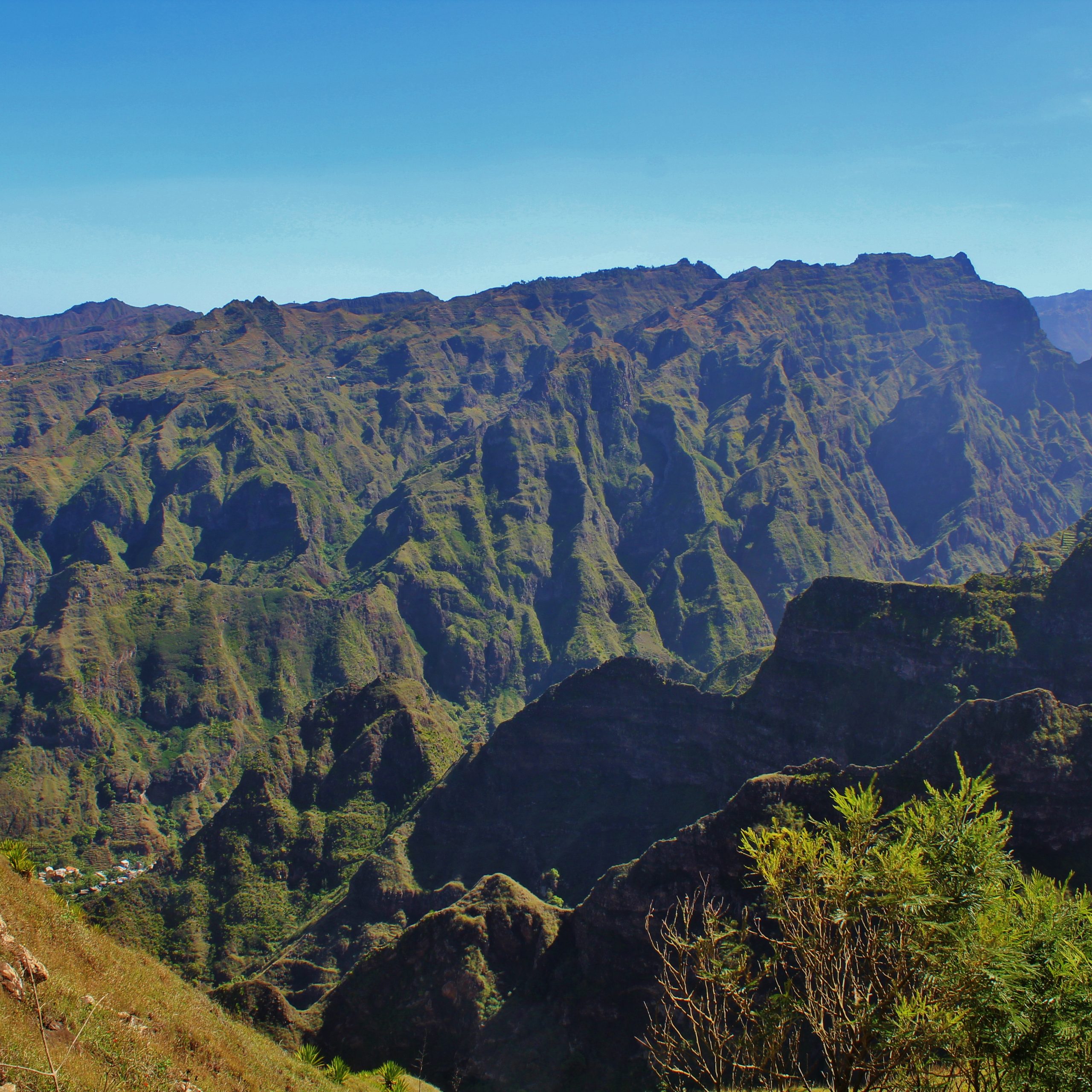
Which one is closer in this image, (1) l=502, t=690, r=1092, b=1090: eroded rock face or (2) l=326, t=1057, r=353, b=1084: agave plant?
(2) l=326, t=1057, r=353, b=1084: agave plant

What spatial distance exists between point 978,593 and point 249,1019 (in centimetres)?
8017

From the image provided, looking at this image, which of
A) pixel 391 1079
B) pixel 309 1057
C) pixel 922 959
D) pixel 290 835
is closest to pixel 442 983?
pixel 309 1057

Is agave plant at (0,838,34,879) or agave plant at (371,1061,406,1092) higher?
agave plant at (0,838,34,879)

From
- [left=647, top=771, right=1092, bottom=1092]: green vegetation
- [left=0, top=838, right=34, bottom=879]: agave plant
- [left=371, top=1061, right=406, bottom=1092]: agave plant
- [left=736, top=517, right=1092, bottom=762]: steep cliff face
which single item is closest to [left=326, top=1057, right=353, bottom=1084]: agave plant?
[left=371, top=1061, right=406, bottom=1092]: agave plant

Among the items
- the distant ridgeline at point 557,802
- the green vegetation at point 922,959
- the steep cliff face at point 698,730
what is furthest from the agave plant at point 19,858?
the steep cliff face at point 698,730

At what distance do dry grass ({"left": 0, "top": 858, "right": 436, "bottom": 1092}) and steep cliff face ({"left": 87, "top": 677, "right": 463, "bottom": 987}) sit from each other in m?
48.6

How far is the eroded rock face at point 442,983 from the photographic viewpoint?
6000cm

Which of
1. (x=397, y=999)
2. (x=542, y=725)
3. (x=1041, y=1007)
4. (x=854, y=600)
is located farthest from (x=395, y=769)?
(x=1041, y=1007)

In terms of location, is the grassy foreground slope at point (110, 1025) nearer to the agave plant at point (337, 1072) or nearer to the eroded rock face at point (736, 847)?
the agave plant at point (337, 1072)

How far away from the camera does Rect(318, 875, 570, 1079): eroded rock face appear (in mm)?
60000

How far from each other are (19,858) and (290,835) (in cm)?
6882

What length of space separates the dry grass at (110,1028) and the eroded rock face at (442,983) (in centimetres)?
2258

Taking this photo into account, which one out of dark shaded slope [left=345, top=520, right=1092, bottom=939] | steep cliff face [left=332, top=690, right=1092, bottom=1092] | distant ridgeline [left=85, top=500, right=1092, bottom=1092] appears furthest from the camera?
dark shaded slope [left=345, top=520, right=1092, bottom=939]

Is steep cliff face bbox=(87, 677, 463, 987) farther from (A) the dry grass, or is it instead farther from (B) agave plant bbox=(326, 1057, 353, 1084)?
(A) the dry grass
